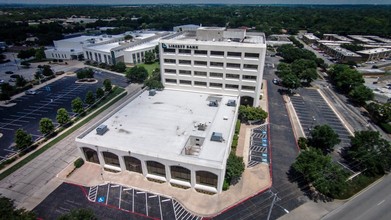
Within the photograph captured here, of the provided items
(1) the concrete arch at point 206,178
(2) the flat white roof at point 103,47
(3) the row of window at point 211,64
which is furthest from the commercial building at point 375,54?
(2) the flat white roof at point 103,47

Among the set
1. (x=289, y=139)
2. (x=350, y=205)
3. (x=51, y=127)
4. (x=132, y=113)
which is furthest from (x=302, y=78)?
(x=51, y=127)

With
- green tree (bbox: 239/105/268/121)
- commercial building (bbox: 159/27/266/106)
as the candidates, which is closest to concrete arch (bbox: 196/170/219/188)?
green tree (bbox: 239/105/268/121)

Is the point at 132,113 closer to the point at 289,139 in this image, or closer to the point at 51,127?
the point at 51,127

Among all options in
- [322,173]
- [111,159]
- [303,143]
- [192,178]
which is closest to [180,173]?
[192,178]

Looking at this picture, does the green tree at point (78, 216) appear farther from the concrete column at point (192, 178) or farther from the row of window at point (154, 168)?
the concrete column at point (192, 178)

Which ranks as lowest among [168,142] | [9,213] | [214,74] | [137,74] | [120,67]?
[120,67]

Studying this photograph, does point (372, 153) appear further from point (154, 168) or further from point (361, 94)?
point (154, 168)
